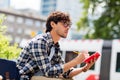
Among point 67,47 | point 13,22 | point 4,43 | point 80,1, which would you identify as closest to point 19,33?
point 13,22

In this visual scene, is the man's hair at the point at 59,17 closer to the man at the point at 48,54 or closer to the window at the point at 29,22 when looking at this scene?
the man at the point at 48,54

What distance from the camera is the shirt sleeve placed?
130 inches

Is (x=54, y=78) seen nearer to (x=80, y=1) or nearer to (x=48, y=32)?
(x=48, y=32)

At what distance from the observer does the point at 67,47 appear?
57.1 ft

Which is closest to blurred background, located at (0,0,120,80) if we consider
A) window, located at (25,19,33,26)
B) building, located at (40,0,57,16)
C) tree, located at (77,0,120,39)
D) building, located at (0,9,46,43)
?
tree, located at (77,0,120,39)

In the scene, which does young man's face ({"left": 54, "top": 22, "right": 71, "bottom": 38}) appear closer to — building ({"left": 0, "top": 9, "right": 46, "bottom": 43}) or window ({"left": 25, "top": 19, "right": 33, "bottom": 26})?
building ({"left": 0, "top": 9, "right": 46, "bottom": 43})

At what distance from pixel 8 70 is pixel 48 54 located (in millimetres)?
349

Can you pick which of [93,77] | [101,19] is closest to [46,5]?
[101,19]

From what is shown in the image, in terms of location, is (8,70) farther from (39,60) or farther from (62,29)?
(62,29)

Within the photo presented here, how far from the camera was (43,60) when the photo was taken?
3.31 meters

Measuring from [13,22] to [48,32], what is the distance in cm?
7995

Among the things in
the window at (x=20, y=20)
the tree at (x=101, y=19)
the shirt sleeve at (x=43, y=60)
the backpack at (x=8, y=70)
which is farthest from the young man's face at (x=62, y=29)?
the window at (x=20, y=20)

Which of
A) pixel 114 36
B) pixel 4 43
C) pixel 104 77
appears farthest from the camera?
pixel 114 36

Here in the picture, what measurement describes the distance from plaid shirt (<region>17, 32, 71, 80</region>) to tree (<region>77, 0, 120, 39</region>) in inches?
973
